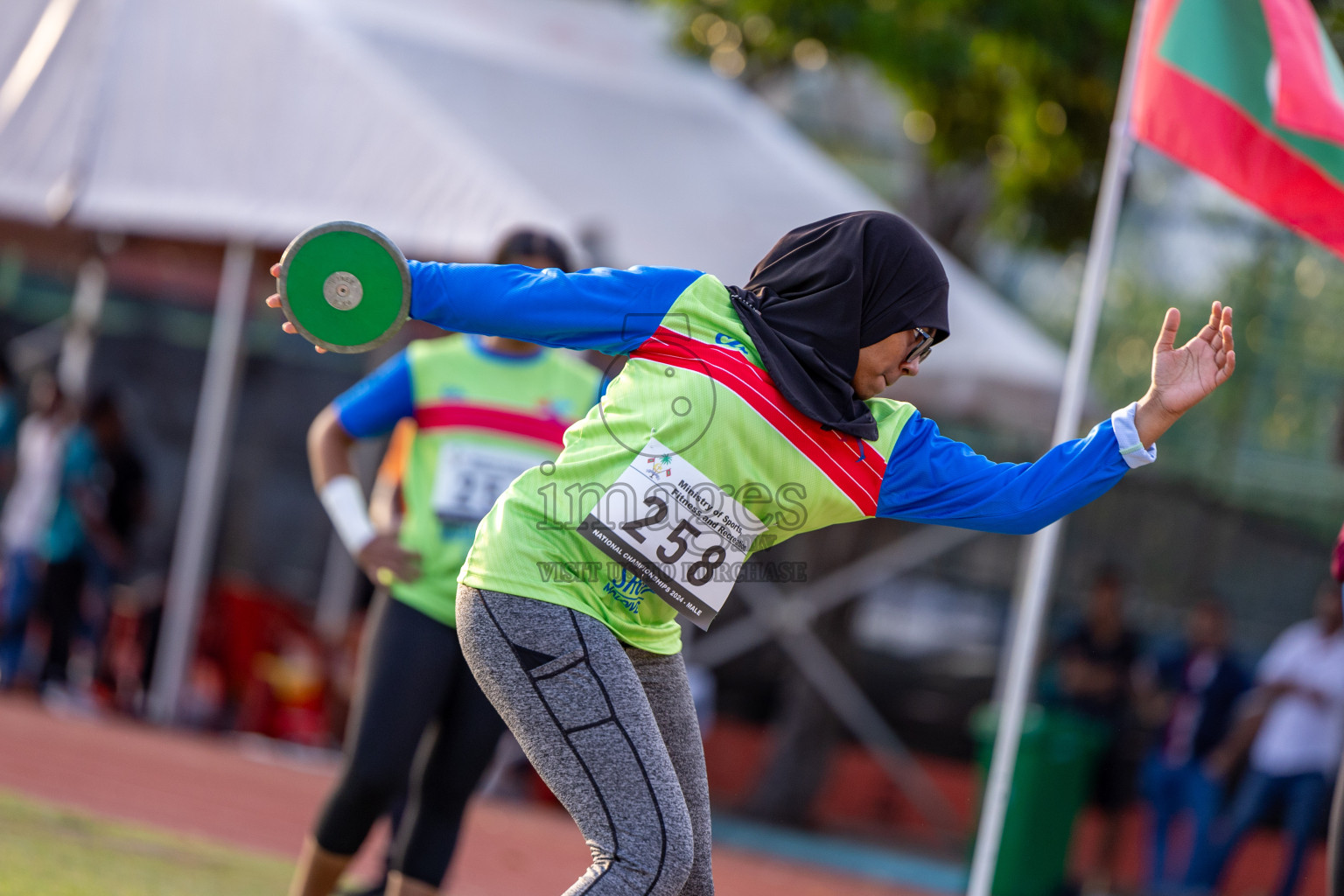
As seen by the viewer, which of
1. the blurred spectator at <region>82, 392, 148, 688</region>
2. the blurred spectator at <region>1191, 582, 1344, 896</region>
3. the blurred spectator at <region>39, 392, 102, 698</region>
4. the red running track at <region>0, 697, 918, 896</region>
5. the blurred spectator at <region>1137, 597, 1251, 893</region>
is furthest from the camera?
the blurred spectator at <region>82, 392, 148, 688</region>

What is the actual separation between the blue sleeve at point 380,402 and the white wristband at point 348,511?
17cm

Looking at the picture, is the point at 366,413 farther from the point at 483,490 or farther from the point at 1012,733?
the point at 1012,733

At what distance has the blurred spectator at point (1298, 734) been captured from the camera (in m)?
8.27

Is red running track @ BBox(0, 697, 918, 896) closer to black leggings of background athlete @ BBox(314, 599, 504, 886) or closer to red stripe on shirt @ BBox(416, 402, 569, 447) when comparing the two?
black leggings of background athlete @ BBox(314, 599, 504, 886)

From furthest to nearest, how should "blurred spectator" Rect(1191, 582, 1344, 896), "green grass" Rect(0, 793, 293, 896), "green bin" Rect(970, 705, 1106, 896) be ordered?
"blurred spectator" Rect(1191, 582, 1344, 896) < "green bin" Rect(970, 705, 1106, 896) < "green grass" Rect(0, 793, 293, 896)

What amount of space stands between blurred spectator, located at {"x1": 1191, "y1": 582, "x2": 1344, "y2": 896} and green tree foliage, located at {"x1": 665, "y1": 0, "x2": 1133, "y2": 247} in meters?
3.61

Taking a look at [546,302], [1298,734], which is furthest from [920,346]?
[1298,734]

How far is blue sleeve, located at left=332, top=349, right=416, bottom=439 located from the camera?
420 cm

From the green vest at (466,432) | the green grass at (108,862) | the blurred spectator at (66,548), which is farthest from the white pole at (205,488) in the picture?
the green vest at (466,432)

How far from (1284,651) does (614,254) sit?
14.5ft

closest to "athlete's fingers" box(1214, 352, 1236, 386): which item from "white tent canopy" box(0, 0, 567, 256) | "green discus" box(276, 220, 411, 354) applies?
"green discus" box(276, 220, 411, 354)

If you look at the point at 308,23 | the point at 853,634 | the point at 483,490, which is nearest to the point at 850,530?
the point at 853,634

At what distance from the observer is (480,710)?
3.89 meters

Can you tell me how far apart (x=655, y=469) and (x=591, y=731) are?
49 cm
